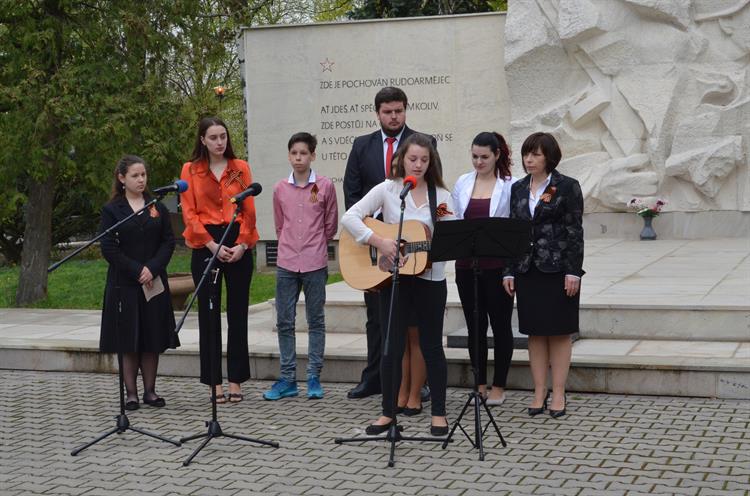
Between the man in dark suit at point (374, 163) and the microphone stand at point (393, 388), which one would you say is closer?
the microphone stand at point (393, 388)

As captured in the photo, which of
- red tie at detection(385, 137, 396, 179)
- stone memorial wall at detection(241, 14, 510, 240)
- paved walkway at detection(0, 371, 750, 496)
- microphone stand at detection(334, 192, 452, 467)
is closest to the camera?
paved walkway at detection(0, 371, 750, 496)

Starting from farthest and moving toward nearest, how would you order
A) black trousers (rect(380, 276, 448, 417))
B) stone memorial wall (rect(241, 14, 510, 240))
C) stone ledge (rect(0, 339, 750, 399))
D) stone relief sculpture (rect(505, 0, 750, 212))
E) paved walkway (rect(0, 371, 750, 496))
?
stone memorial wall (rect(241, 14, 510, 240)), stone relief sculpture (rect(505, 0, 750, 212)), stone ledge (rect(0, 339, 750, 399)), black trousers (rect(380, 276, 448, 417)), paved walkway (rect(0, 371, 750, 496))

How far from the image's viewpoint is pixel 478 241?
579 cm

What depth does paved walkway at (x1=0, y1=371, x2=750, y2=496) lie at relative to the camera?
16.9 ft

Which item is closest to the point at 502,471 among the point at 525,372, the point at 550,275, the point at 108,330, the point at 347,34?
the point at 550,275

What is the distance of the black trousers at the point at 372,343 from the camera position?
7078 millimetres

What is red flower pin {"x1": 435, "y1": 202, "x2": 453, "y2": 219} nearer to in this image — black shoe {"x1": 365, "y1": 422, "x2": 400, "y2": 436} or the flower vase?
black shoe {"x1": 365, "y1": 422, "x2": 400, "y2": 436}

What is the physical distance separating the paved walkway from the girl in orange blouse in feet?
2.26

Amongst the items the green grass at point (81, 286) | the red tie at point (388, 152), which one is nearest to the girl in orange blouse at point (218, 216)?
the red tie at point (388, 152)

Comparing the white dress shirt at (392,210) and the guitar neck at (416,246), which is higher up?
the white dress shirt at (392,210)

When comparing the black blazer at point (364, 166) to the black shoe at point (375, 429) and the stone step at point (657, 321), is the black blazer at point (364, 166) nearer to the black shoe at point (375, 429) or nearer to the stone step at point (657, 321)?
the black shoe at point (375, 429)

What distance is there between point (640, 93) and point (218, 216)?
8440 millimetres

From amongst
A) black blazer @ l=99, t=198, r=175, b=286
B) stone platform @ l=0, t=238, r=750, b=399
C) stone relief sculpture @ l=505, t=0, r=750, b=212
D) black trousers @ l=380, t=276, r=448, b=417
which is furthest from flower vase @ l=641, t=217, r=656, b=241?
black trousers @ l=380, t=276, r=448, b=417

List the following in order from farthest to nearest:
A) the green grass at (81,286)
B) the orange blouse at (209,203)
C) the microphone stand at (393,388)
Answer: the green grass at (81,286) → the orange blouse at (209,203) → the microphone stand at (393,388)
